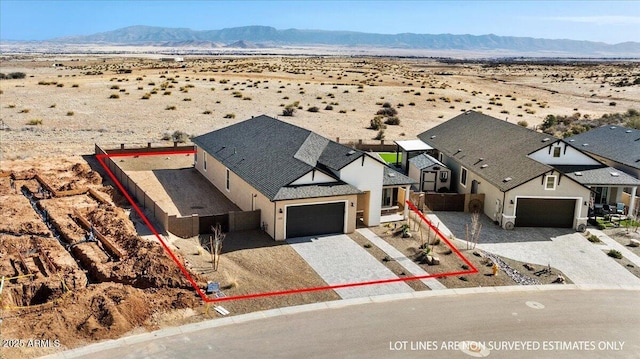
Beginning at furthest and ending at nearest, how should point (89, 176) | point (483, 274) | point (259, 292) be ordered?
point (89, 176)
point (483, 274)
point (259, 292)

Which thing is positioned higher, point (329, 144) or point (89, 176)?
point (329, 144)

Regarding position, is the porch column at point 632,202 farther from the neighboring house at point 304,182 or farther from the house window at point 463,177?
the neighboring house at point 304,182

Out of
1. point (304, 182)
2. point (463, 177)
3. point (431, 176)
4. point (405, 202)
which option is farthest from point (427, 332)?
point (431, 176)

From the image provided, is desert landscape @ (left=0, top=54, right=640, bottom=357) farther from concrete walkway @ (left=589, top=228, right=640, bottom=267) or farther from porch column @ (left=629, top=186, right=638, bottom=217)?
porch column @ (left=629, top=186, right=638, bottom=217)

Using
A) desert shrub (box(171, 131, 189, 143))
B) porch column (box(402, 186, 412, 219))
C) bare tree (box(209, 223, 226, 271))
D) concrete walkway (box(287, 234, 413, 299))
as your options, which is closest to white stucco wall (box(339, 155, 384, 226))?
porch column (box(402, 186, 412, 219))

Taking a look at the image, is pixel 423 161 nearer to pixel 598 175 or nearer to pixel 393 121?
pixel 598 175

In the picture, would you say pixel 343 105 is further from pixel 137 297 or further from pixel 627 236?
pixel 137 297

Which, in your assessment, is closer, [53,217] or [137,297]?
[137,297]

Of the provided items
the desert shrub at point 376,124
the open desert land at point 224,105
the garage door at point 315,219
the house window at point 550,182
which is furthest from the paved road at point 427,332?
the desert shrub at point 376,124

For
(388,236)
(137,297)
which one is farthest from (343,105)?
(137,297)
